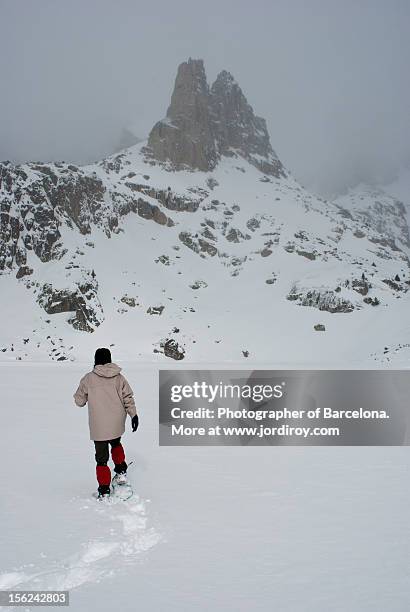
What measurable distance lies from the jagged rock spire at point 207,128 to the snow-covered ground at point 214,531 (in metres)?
108

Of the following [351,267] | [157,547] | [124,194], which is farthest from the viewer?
[124,194]

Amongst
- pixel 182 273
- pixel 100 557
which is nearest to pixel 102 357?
pixel 100 557

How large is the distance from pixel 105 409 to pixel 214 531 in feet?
6.86

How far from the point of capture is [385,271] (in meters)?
71.8

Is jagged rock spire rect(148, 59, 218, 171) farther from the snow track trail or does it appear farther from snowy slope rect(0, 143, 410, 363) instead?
the snow track trail

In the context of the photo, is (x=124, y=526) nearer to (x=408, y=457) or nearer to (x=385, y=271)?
(x=408, y=457)

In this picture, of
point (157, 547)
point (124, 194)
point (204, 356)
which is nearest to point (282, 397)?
point (157, 547)

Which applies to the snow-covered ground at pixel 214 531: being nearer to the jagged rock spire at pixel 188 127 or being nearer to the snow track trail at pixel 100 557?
the snow track trail at pixel 100 557

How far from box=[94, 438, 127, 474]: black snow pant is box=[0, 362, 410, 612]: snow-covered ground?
1.52ft

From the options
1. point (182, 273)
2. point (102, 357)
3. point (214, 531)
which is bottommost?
point (214, 531)

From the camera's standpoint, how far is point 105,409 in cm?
584

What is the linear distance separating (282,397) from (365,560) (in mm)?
10312

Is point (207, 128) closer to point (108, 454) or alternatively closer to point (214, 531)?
point (108, 454)

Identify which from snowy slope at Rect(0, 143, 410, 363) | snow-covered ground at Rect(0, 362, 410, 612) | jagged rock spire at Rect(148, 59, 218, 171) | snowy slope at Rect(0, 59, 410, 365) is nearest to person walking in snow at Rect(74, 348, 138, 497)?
snow-covered ground at Rect(0, 362, 410, 612)
